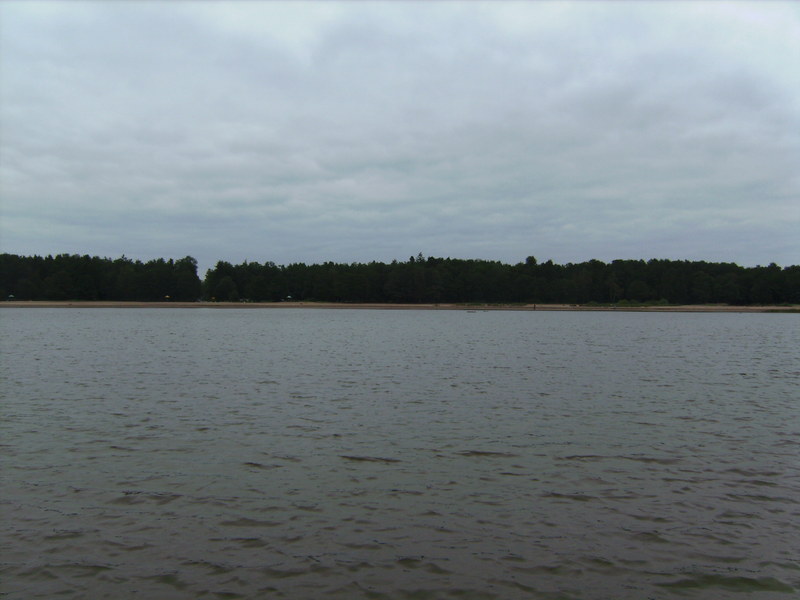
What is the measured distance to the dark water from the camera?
28.8 ft

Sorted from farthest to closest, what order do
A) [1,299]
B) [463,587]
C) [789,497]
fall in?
[1,299], [789,497], [463,587]

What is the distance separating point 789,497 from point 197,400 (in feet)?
63.4

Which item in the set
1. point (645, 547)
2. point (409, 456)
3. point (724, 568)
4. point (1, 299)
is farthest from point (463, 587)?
point (1, 299)

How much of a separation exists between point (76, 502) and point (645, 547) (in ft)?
34.1

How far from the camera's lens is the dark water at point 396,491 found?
28.8 ft

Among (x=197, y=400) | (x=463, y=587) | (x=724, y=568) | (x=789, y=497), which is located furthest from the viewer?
(x=197, y=400)

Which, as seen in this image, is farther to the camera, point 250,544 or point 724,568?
point 250,544

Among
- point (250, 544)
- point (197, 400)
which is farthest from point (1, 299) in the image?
point (250, 544)

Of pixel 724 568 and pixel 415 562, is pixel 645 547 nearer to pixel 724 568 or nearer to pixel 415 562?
pixel 724 568

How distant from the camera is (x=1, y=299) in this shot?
195750 mm

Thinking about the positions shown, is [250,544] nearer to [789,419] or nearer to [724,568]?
[724,568]

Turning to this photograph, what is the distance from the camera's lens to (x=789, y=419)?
20531 mm

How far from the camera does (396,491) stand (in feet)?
41.0

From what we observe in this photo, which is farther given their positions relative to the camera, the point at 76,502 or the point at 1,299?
the point at 1,299
